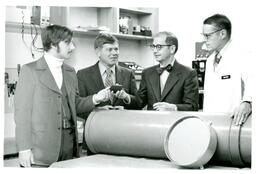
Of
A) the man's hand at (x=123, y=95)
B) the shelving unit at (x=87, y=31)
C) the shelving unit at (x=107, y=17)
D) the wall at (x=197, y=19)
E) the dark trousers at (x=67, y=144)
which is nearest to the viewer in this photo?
the wall at (x=197, y=19)

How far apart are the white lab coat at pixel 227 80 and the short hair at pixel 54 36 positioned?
658 mm

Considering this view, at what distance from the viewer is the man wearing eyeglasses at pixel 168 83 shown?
176 centimetres

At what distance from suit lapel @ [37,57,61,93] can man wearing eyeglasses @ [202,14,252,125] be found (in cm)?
69

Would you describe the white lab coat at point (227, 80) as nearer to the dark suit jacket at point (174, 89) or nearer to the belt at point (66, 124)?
the dark suit jacket at point (174, 89)

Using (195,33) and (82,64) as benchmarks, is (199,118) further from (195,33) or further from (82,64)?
(195,33)

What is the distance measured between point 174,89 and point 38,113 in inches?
26.1

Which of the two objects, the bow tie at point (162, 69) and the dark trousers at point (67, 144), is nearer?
the dark trousers at point (67, 144)

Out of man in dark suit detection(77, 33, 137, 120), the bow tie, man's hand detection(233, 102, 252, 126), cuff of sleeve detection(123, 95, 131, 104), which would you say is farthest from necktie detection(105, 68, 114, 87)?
man's hand detection(233, 102, 252, 126)

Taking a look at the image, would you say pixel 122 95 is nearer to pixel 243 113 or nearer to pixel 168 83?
pixel 168 83

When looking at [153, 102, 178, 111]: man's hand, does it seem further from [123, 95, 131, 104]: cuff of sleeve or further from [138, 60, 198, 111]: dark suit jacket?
[123, 95, 131, 104]: cuff of sleeve

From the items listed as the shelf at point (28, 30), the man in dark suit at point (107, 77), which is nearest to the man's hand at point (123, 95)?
the man in dark suit at point (107, 77)

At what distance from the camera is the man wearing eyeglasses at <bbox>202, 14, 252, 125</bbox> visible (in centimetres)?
156

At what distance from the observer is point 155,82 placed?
1796mm

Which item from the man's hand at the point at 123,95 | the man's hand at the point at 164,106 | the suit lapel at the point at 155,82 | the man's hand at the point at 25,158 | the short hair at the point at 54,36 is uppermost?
the short hair at the point at 54,36
